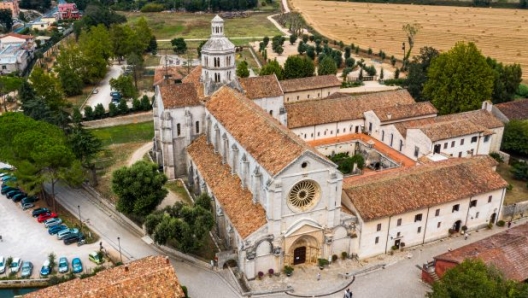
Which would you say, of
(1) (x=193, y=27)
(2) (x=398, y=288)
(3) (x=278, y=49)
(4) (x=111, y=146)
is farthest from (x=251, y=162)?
(1) (x=193, y=27)

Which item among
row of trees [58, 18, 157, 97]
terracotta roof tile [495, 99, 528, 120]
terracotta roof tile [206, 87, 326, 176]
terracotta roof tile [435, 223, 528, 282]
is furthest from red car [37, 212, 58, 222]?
terracotta roof tile [495, 99, 528, 120]

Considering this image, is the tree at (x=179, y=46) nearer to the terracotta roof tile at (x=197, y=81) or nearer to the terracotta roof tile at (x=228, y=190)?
the terracotta roof tile at (x=197, y=81)

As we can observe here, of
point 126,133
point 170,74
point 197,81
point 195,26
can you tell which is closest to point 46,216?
point 197,81

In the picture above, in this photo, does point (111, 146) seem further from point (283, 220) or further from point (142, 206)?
point (283, 220)

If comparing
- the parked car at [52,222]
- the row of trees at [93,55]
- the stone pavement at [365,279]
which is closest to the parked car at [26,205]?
A: the parked car at [52,222]

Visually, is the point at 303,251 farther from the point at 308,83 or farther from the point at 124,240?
the point at 308,83

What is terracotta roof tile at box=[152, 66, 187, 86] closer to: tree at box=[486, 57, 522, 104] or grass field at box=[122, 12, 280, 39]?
grass field at box=[122, 12, 280, 39]
